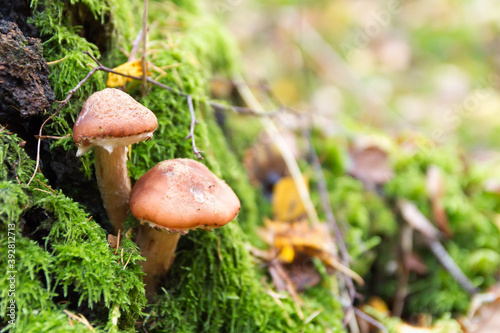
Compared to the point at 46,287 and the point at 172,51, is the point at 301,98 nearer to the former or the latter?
the point at 172,51

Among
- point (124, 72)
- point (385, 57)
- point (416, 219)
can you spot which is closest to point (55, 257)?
point (124, 72)

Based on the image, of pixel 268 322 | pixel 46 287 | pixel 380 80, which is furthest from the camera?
pixel 380 80

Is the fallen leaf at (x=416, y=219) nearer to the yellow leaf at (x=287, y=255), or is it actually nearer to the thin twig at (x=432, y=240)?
the thin twig at (x=432, y=240)

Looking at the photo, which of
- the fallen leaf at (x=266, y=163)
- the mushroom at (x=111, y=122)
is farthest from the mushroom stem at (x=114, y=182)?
the fallen leaf at (x=266, y=163)

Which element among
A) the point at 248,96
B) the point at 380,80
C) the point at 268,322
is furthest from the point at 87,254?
the point at 380,80

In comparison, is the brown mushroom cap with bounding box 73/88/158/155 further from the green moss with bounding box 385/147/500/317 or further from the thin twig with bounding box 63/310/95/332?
the green moss with bounding box 385/147/500/317

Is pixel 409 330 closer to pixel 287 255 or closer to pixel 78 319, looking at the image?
pixel 287 255

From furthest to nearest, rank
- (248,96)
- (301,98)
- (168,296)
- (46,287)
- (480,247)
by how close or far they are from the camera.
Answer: (301,98) < (248,96) < (480,247) < (168,296) < (46,287)
